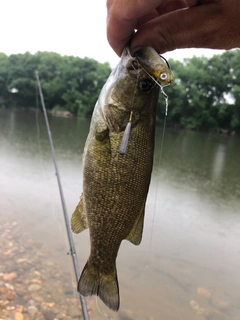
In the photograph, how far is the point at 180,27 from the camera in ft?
4.61

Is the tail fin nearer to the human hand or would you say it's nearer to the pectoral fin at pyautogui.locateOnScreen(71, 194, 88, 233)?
the pectoral fin at pyautogui.locateOnScreen(71, 194, 88, 233)

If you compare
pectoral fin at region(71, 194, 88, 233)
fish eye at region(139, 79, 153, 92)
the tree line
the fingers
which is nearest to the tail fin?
pectoral fin at region(71, 194, 88, 233)

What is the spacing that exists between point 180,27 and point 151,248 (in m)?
5.11

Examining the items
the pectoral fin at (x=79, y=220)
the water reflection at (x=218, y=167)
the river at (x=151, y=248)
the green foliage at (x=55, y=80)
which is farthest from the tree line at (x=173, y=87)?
the pectoral fin at (x=79, y=220)

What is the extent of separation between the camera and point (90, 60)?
48.4 metres

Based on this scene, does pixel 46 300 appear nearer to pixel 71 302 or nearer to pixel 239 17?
pixel 71 302

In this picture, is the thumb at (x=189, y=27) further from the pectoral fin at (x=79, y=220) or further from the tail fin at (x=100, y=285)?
the tail fin at (x=100, y=285)

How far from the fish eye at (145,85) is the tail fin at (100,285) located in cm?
101

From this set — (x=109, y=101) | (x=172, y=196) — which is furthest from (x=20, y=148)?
(x=109, y=101)

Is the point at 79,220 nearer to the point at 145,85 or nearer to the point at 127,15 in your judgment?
the point at 145,85

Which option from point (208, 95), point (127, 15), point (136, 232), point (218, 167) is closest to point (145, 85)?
point (127, 15)

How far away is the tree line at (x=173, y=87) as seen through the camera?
39.7 metres

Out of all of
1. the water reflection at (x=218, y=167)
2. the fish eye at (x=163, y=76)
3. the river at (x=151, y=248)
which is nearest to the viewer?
the fish eye at (x=163, y=76)

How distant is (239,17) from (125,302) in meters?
4.01
